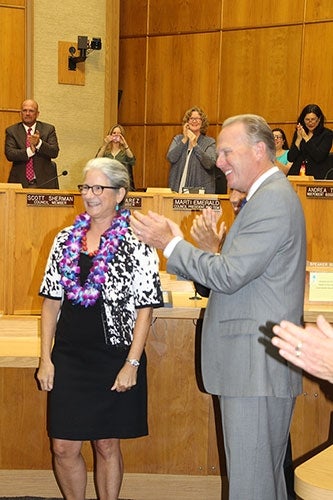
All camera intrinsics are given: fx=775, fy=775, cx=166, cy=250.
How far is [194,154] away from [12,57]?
298 cm

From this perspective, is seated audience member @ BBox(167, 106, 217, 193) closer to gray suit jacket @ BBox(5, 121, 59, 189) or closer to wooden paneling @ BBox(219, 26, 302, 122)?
gray suit jacket @ BBox(5, 121, 59, 189)

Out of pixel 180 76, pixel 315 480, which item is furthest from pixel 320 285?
Result: pixel 180 76

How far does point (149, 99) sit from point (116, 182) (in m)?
7.26

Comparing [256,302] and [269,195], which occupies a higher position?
[269,195]

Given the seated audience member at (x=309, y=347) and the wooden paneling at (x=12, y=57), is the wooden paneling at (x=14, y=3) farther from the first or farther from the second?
the seated audience member at (x=309, y=347)

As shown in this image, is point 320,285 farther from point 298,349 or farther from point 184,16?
point 184,16

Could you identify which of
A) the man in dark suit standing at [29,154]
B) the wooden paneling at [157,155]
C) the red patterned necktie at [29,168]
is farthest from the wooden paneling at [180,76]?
the red patterned necktie at [29,168]

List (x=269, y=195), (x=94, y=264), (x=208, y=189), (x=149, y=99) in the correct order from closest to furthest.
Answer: (x=269, y=195) < (x=94, y=264) < (x=208, y=189) < (x=149, y=99)

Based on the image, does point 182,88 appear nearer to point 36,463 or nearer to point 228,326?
point 36,463

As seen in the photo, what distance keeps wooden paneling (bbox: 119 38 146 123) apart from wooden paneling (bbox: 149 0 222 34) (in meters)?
0.32

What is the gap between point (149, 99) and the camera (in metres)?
9.79

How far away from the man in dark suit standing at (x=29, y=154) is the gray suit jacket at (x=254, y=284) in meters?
4.58

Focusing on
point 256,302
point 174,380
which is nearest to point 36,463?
point 174,380

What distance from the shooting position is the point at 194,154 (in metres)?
6.64
